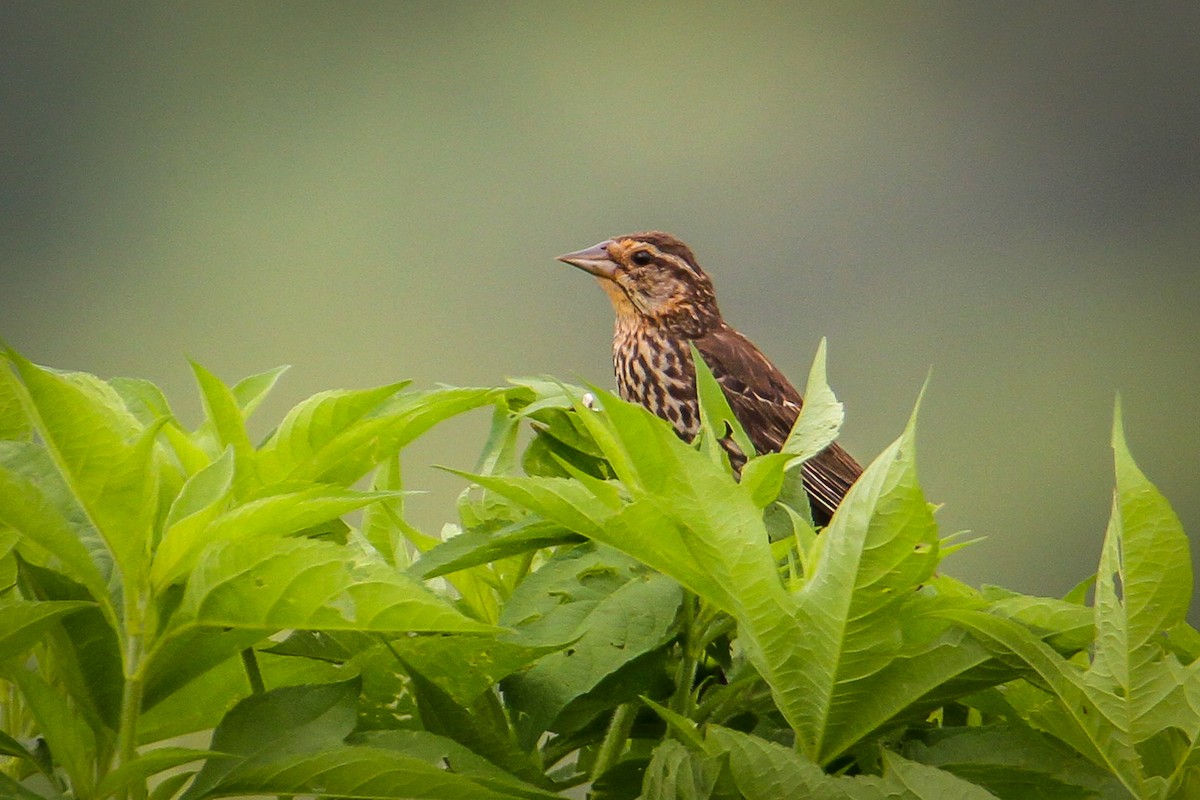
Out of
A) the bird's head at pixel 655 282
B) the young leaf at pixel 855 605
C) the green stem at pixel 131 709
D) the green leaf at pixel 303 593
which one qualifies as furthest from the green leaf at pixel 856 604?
the bird's head at pixel 655 282

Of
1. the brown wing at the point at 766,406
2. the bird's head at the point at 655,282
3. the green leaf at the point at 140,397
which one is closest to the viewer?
the green leaf at the point at 140,397

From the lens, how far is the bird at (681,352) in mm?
2512

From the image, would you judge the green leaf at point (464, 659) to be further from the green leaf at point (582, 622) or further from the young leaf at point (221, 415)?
the young leaf at point (221, 415)

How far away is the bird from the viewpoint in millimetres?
2512

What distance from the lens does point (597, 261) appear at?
302cm

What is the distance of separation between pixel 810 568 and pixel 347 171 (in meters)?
8.84

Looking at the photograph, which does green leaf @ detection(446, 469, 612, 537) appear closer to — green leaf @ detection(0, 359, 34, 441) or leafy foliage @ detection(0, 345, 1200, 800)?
leafy foliage @ detection(0, 345, 1200, 800)

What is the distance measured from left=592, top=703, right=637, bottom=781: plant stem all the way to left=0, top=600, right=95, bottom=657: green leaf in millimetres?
211

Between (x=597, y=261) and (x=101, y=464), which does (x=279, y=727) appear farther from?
(x=597, y=261)

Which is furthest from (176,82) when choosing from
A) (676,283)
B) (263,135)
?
(676,283)

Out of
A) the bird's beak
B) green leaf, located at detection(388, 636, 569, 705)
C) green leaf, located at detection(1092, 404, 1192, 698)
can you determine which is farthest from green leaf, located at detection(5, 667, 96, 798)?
the bird's beak

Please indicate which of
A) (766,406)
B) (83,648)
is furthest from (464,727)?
(766,406)

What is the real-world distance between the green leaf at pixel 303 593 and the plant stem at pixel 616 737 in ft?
0.42

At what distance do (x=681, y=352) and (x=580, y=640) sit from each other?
88.4 inches
